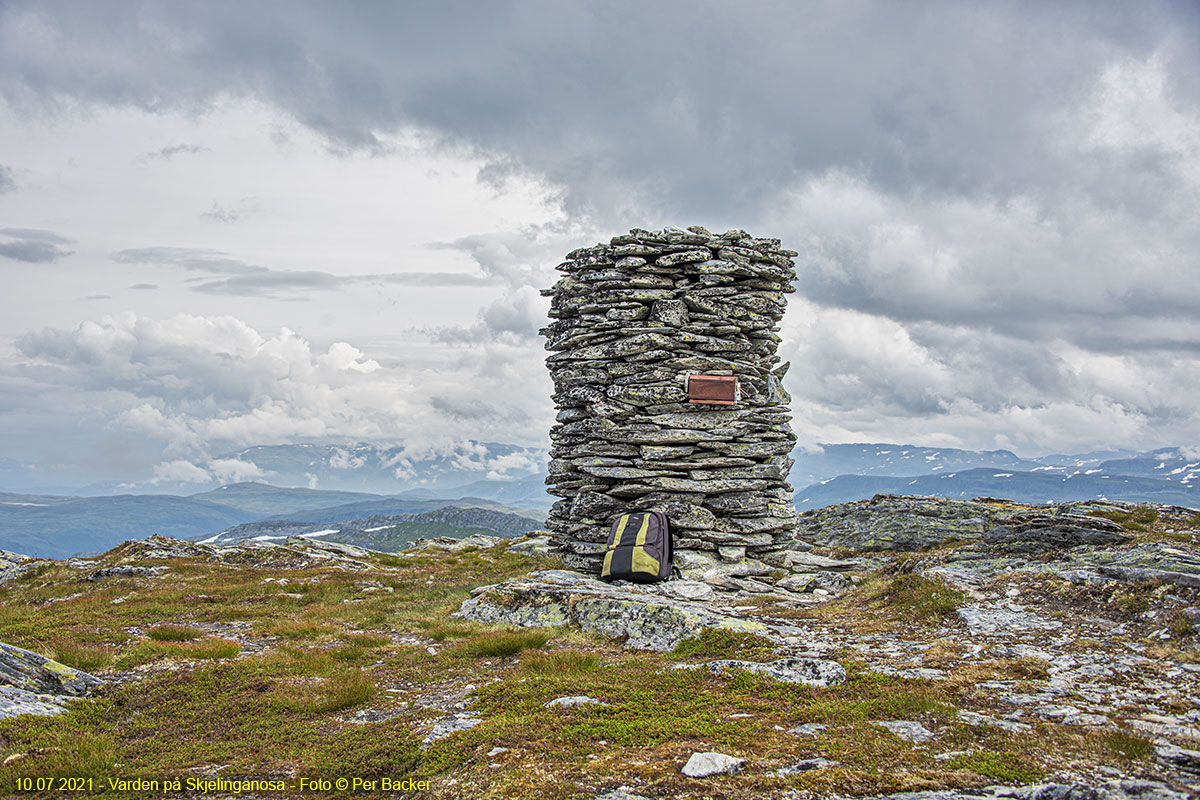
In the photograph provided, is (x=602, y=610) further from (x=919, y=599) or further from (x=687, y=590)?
(x=919, y=599)

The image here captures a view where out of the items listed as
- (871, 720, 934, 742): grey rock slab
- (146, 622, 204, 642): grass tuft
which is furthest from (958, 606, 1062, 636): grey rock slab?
(146, 622, 204, 642): grass tuft

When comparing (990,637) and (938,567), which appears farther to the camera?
(938,567)

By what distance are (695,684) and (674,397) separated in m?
18.4

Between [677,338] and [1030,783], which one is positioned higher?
[677,338]

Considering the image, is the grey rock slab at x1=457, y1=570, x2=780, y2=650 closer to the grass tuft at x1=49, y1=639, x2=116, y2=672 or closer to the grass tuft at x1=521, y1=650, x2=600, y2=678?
the grass tuft at x1=521, y1=650, x2=600, y2=678

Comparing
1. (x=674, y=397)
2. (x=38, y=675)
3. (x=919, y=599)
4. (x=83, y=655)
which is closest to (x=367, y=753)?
(x=38, y=675)

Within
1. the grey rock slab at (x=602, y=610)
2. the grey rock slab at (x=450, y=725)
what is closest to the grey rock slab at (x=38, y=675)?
the grey rock slab at (x=450, y=725)

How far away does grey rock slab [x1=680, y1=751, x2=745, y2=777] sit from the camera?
Result: 7.16 metres

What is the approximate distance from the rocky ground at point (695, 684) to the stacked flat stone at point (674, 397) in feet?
17.5

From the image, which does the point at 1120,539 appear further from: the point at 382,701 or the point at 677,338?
the point at 382,701

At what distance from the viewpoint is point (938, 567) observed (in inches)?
740

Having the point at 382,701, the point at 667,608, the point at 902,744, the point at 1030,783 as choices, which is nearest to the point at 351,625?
the point at 382,701

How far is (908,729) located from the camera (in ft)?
26.8

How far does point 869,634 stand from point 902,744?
7.15m
